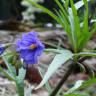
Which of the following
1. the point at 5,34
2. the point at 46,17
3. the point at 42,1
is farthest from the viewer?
the point at 46,17

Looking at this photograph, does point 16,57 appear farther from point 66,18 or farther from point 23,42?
point 66,18

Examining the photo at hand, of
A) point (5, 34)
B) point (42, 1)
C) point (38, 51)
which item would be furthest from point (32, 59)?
point (42, 1)

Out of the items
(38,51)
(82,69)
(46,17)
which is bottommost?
(46,17)
